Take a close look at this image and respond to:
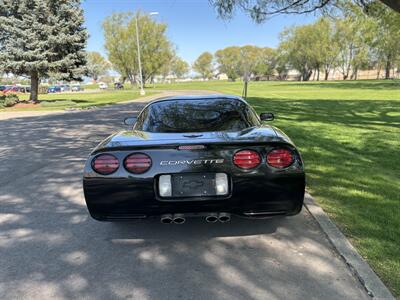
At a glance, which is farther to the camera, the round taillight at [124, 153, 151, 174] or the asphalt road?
→ the round taillight at [124, 153, 151, 174]

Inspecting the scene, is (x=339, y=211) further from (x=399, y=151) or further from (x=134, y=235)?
(x=399, y=151)

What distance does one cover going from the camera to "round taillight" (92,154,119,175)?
3.49 m

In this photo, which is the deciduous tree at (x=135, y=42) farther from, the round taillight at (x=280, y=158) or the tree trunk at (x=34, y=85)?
the round taillight at (x=280, y=158)

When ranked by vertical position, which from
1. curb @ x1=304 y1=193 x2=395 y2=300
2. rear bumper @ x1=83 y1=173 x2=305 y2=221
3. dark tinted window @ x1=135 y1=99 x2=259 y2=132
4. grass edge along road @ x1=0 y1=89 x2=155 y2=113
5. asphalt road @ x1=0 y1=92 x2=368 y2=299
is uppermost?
dark tinted window @ x1=135 y1=99 x2=259 y2=132

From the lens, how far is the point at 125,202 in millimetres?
3492

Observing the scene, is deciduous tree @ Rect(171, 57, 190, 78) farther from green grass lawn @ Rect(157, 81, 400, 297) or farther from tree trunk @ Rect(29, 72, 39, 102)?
green grass lawn @ Rect(157, 81, 400, 297)

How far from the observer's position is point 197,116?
174 inches

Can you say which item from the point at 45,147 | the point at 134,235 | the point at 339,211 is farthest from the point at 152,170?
the point at 45,147

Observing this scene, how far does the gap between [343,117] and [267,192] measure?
12.1 meters

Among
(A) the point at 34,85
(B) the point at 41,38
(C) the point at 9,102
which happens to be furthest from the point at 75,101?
(B) the point at 41,38

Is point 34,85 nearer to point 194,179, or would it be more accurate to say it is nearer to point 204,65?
point 194,179

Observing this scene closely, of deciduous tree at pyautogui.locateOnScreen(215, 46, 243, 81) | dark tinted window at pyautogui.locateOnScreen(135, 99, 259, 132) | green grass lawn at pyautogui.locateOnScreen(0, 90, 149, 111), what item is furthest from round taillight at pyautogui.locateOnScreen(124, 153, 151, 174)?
deciduous tree at pyautogui.locateOnScreen(215, 46, 243, 81)

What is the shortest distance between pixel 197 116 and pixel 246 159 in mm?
1166

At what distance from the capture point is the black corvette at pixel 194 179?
342cm
